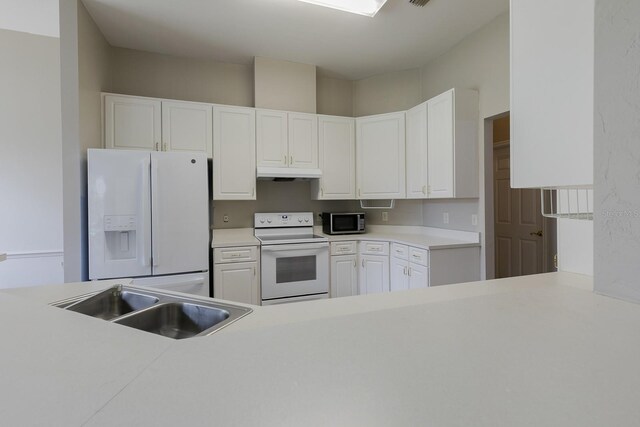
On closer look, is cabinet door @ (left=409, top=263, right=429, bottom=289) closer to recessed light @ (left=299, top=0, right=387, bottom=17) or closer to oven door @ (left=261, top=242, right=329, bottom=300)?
oven door @ (left=261, top=242, right=329, bottom=300)

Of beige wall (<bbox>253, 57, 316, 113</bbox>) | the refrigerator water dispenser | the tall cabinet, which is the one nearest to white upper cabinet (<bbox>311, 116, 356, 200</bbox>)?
beige wall (<bbox>253, 57, 316, 113</bbox>)

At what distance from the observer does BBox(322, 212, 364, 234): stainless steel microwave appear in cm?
325

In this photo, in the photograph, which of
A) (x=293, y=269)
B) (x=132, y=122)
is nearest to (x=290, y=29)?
(x=132, y=122)

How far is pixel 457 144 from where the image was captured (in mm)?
2619

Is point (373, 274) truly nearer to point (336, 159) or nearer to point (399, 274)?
Result: point (399, 274)

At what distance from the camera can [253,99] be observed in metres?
3.42

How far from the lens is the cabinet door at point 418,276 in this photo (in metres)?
2.52

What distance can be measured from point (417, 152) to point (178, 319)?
2635 millimetres

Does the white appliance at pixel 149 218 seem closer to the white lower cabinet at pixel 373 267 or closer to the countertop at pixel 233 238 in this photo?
the countertop at pixel 233 238

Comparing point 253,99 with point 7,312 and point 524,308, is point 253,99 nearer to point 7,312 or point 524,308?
point 7,312

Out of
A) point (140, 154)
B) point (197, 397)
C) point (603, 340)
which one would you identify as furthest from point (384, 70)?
point (197, 397)

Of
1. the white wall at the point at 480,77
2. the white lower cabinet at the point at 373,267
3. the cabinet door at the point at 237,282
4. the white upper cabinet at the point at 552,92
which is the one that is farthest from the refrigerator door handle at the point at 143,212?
the white wall at the point at 480,77

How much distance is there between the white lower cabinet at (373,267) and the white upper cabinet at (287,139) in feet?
3.50

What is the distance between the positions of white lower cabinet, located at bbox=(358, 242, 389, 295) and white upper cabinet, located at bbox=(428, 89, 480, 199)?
78cm
